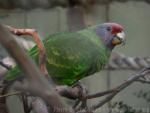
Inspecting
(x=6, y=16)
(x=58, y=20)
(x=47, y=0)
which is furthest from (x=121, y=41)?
(x=58, y=20)

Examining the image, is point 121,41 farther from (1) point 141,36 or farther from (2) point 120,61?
(1) point 141,36

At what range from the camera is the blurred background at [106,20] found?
2.43 metres

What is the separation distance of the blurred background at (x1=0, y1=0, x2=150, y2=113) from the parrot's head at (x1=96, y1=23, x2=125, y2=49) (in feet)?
2.56

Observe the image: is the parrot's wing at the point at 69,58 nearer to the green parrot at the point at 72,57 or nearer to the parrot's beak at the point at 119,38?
the green parrot at the point at 72,57

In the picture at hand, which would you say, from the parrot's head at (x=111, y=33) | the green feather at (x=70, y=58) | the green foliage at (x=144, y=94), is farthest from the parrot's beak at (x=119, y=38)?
the green foliage at (x=144, y=94)

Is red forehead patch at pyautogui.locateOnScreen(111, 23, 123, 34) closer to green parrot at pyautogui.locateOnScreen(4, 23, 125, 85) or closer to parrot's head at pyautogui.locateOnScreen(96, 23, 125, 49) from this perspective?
parrot's head at pyautogui.locateOnScreen(96, 23, 125, 49)

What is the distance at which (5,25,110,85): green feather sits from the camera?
1290 millimetres

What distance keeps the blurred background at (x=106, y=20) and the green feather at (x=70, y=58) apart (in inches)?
39.3

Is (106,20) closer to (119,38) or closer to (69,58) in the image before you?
(119,38)

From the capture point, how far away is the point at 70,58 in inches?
51.6

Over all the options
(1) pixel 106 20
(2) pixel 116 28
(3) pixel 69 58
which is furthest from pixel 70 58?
(1) pixel 106 20

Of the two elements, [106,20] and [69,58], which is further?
[106,20]

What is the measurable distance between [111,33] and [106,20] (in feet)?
3.29

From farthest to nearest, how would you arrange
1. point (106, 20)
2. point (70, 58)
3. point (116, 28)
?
point (106, 20) → point (116, 28) → point (70, 58)
